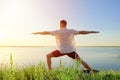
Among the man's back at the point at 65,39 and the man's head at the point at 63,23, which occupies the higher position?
the man's head at the point at 63,23

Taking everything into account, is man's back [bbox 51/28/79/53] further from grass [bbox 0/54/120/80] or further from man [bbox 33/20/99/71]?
grass [bbox 0/54/120/80]

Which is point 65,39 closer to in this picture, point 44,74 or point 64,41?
point 64,41

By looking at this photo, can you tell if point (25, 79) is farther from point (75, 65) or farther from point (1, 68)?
point (75, 65)

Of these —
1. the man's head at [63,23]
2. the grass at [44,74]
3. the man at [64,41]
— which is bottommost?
the grass at [44,74]

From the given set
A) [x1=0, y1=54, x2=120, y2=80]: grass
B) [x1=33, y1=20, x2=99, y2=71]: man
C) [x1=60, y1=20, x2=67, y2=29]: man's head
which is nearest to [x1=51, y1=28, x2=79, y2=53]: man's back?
[x1=33, y1=20, x2=99, y2=71]: man

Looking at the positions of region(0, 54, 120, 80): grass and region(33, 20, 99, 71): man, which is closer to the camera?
region(0, 54, 120, 80): grass

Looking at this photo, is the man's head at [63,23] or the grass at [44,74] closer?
the grass at [44,74]

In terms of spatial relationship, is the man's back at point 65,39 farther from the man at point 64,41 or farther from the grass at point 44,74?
the grass at point 44,74

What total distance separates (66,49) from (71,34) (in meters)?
0.57

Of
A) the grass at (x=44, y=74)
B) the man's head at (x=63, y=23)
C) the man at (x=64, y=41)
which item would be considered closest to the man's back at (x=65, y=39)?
the man at (x=64, y=41)

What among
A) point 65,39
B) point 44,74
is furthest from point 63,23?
point 44,74

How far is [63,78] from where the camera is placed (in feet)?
28.1

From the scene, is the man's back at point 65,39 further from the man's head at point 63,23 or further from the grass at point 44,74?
the grass at point 44,74

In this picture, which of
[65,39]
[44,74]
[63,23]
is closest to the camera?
[44,74]
